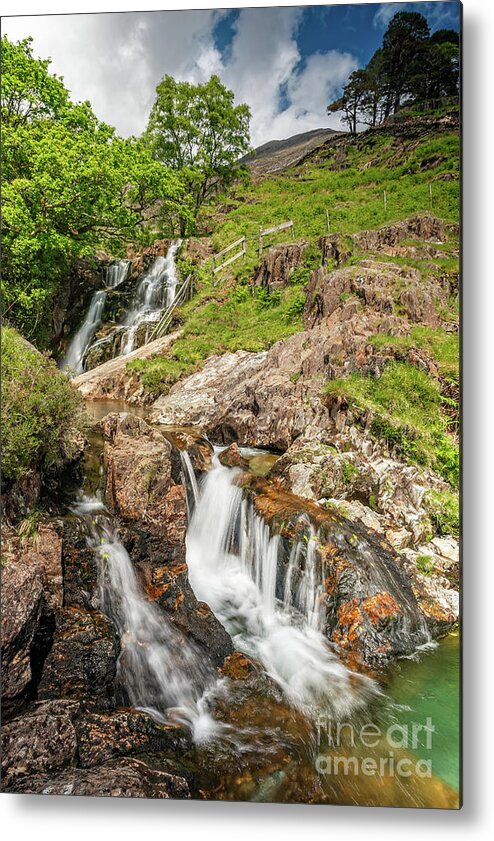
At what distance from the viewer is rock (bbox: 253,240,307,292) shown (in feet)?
14.1

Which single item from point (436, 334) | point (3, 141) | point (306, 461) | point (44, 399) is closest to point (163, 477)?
point (44, 399)

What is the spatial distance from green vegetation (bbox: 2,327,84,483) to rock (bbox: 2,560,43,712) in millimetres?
725

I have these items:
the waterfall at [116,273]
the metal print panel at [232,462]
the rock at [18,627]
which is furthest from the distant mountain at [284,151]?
the rock at [18,627]

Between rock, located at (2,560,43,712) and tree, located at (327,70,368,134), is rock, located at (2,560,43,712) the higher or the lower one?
the lower one

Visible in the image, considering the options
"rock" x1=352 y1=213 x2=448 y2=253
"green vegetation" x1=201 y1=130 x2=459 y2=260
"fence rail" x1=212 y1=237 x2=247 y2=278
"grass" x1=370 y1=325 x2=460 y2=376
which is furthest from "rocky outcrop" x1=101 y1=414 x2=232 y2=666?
"rock" x1=352 y1=213 x2=448 y2=253

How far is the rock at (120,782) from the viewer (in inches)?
100

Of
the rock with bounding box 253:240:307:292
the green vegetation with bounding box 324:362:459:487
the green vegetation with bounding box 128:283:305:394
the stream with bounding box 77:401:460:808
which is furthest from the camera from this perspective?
the green vegetation with bounding box 128:283:305:394

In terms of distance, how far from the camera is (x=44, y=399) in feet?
10.6

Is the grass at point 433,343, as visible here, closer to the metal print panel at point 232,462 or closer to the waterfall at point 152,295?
the metal print panel at point 232,462

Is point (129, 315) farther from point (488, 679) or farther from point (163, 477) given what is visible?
point (488, 679)

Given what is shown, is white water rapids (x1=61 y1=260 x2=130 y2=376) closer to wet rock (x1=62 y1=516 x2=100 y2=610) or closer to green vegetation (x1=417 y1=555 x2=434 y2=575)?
wet rock (x1=62 y1=516 x2=100 y2=610)

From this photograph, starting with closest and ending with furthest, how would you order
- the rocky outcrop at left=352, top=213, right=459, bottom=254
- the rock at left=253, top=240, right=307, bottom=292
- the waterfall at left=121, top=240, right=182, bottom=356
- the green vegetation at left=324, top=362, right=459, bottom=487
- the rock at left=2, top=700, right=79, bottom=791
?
the rock at left=2, top=700, right=79, bottom=791
the rocky outcrop at left=352, top=213, right=459, bottom=254
the green vegetation at left=324, top=362, right=459, bottom=487
the waterfall at left=121, top=240, right=182, bottom=356
the rock at left=253, top=240, right=307, bottom=292

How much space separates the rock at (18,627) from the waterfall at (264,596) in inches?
49.9

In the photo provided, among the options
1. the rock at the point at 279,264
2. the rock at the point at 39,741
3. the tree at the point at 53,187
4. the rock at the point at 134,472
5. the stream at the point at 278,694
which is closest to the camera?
the rock at the point at 39,741
